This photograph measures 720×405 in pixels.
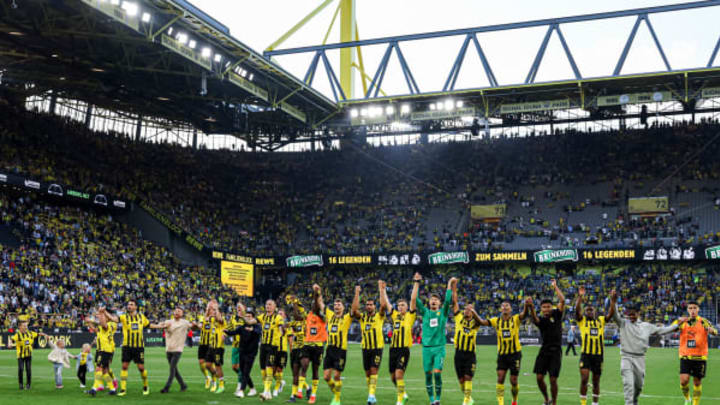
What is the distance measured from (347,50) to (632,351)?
171ft

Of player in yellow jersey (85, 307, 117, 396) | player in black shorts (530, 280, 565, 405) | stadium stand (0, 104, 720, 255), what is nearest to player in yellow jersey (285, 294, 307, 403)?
player in yellow jersey (85, 307, 117, 396)

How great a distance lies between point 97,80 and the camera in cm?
5109

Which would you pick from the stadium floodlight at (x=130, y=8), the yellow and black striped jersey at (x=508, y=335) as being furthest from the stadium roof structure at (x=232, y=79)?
the yellow and black striped jersey at (x=508, y=335)

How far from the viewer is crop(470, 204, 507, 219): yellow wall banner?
64.2 metres

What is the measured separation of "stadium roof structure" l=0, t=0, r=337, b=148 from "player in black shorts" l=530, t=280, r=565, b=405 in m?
27.8

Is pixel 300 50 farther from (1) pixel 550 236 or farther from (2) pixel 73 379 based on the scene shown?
(2) pixel 73 379

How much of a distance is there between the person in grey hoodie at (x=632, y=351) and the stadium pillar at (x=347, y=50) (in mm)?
49684

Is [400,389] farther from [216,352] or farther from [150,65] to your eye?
[150,65]

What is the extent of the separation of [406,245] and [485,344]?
573 inches

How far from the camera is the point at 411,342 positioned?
1634 centimetres

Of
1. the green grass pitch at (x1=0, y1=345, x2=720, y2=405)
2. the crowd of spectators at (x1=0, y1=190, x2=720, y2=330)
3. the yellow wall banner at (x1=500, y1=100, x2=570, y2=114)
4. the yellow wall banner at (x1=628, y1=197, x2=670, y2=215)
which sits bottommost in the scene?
the green grass pitch at (x1=0, y1=345, x2=720, y2=405)

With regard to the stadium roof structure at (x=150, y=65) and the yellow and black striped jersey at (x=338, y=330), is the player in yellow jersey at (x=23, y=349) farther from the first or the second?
the stadium roof structure at (x=150, y=65)

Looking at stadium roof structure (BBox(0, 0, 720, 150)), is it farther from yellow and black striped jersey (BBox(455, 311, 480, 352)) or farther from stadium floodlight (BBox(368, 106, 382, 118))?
yellow and black striped jersey (BBox(455, 311, 480, 352))

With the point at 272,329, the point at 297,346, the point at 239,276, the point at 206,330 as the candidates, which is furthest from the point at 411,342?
the point at 239,276
